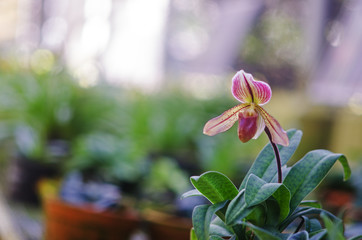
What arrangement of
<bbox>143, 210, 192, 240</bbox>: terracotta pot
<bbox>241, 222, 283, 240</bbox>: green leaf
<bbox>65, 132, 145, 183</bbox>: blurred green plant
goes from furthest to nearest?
<bbox>65, 132, 145, 183</bbox>: blurred green plant, <bbox>143, 210, 192, 240</bbox>: terracotta pot, <bbox>241, 222, 283, 240</bbox>: green leaf

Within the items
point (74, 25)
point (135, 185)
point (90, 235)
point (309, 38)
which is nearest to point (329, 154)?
point (90, 235)

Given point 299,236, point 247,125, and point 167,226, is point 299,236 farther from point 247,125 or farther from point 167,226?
point 167,226

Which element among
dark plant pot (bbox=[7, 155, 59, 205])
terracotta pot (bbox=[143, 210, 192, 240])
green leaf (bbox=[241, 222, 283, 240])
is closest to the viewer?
green leaf (bbox=[241, 222, 283, 240])

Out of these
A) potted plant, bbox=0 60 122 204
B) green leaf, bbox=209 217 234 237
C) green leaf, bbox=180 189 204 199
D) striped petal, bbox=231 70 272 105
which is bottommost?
potted plant, bbox=0 60 122 204

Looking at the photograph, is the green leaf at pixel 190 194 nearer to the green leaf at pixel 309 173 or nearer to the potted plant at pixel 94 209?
the green leaf at pixel 309 173

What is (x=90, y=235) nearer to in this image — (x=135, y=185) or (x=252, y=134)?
(x=135, y=185)

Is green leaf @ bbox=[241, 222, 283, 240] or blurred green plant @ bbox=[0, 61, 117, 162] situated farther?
blurred green plant @ bbox=[0, 61, 117, 162]

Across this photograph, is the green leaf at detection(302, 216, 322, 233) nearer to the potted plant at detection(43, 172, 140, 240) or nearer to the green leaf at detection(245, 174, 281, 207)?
the green leaf at detection(245, 174, 281, 207)

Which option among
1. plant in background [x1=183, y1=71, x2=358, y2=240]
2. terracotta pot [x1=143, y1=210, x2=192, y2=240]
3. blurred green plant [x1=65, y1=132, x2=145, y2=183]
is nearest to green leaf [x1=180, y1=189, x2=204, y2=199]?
plant in background [x1=183, y1=71, x2=358, y2=240]

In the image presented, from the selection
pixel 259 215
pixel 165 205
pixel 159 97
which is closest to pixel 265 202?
pixel 259 215
